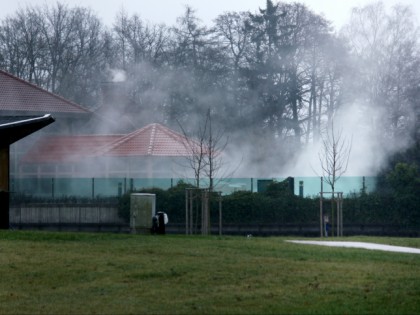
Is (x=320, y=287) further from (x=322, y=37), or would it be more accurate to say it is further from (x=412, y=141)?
(x=322, y=37)

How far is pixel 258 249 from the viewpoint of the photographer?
1756 cm

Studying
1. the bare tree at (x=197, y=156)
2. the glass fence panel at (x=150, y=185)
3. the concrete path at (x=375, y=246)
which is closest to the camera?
the concrete path at (x=375, y=246)

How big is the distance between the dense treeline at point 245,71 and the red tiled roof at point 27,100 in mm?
6459

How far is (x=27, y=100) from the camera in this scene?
48.2 meters

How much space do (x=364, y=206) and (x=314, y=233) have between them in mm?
2971

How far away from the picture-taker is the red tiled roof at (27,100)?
47.3 metres

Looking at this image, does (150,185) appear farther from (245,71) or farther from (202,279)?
(202,279)

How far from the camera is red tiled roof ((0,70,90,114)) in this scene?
1864 inches

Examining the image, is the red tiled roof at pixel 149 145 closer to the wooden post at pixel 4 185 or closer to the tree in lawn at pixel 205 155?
the tree in lawn at pixel 205 155

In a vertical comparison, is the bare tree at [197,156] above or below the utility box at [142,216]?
above

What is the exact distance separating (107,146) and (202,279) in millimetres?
34650

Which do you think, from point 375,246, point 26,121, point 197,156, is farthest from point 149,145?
point 375,246

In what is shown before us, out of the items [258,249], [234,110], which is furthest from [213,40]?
[258,249]

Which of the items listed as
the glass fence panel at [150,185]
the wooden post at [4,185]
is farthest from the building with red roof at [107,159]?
the wooden post at [4,185]
